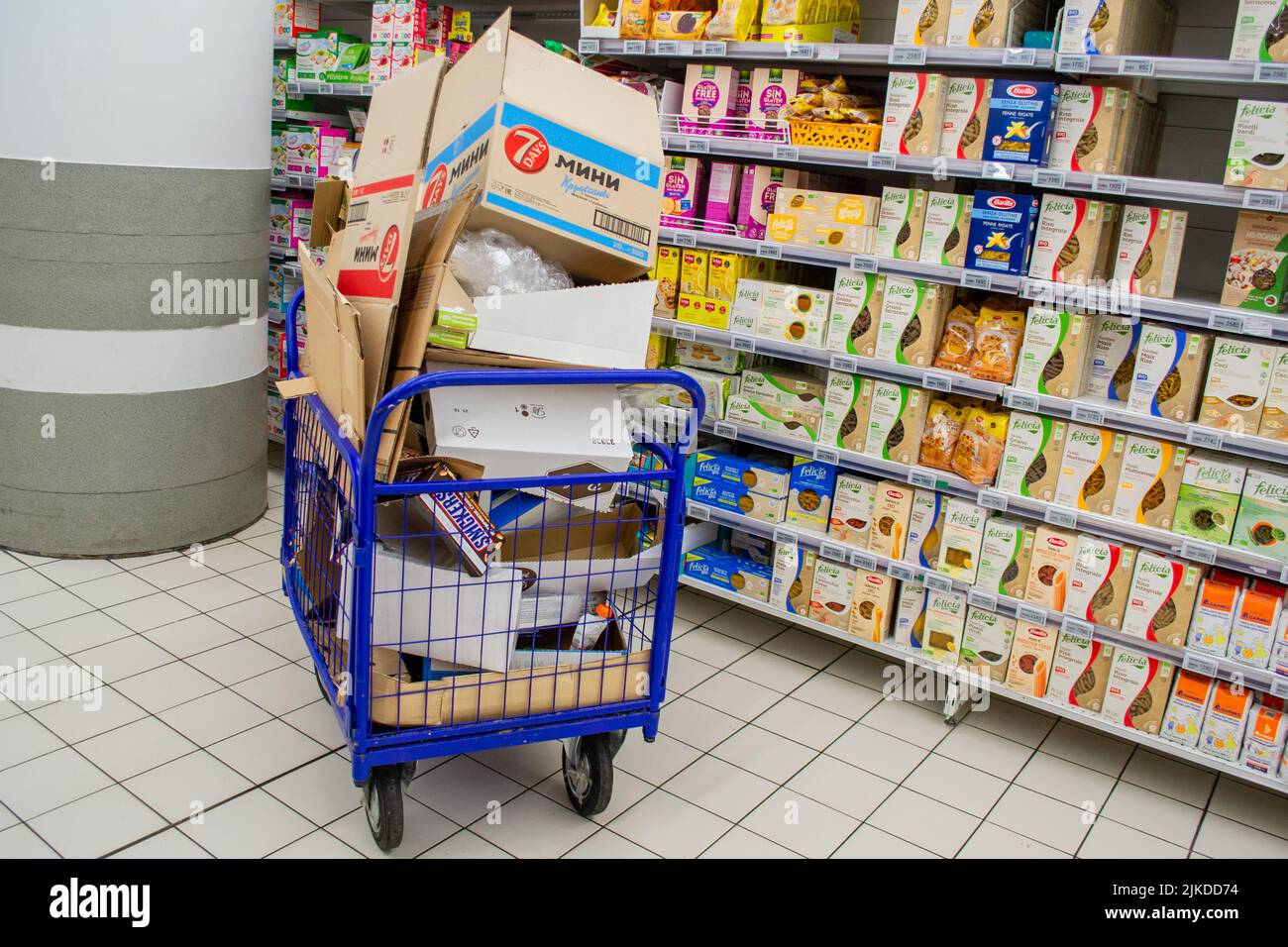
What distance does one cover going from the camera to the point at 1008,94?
3.30m

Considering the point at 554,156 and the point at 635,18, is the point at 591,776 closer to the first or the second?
the point at 554,156

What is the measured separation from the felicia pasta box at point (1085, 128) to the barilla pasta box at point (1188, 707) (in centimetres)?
154

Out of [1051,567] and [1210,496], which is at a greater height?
[1210,496]

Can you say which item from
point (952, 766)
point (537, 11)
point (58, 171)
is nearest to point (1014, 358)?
point (952, 766)

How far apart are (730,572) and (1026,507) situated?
3.79 feet

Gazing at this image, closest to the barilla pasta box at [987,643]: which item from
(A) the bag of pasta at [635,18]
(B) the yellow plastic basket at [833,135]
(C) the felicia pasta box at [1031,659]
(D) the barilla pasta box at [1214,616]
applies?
(C) the felicia pasta box at [1031,659]

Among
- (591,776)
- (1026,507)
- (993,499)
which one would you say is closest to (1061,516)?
(1026,507)

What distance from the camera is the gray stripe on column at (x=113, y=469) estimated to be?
411 centimetres

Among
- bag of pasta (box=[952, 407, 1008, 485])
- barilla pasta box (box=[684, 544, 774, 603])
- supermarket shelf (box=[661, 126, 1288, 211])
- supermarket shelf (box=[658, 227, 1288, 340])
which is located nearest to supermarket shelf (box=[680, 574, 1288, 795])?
barilla pasta box (box=[684, 544, 774, 603])

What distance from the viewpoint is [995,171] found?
3312 millimetres

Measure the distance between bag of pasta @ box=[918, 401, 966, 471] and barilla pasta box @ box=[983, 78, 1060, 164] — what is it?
819 mm

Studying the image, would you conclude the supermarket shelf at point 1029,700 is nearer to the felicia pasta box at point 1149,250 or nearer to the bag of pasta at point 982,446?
the bag of pasta at point 982,446

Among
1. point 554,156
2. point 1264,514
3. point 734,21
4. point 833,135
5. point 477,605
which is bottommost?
point 477,605
